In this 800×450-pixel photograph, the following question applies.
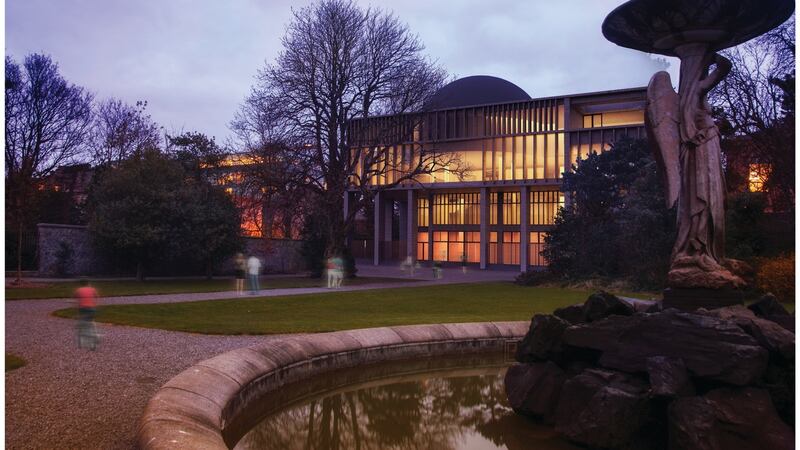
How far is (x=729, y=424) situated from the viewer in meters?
5.57

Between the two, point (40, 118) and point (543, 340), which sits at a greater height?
point (40, 118)

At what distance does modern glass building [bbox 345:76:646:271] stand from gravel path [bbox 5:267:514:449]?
34770 mm

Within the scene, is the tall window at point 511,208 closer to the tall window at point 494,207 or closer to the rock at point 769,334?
the tall window at point 494,207

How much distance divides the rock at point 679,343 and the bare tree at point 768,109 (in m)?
22.4

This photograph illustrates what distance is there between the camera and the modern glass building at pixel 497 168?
48.9 m

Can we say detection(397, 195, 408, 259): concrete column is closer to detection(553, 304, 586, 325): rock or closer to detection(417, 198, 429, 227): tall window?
detection(417, 198, 429, 227): tall window

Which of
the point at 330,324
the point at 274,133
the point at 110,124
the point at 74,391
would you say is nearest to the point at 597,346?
the point at 74,391

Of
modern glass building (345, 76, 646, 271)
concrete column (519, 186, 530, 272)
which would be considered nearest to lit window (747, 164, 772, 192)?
modern glass building (345, 76, 646, 271)

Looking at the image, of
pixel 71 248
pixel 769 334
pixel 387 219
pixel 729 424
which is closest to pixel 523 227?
pixel 387 219

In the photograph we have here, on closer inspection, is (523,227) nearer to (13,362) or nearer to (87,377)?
(13,362)

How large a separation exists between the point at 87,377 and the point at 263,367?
7.50ft

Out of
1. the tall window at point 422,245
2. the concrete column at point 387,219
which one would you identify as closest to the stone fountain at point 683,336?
the tall window at point 422,245

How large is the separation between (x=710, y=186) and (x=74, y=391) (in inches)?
343

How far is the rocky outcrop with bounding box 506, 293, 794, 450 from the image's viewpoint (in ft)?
18.4
